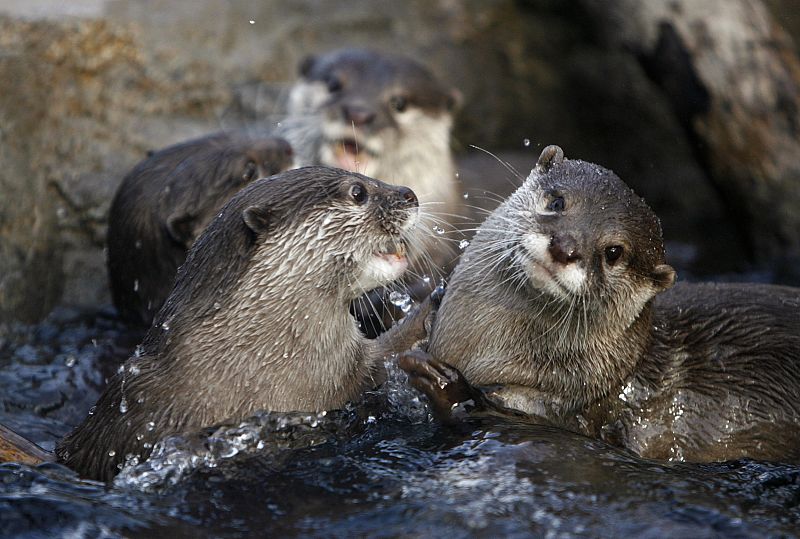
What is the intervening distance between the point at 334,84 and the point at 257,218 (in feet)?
6.37

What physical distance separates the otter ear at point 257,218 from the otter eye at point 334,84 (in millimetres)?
1908

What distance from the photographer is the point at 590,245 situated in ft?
10.4

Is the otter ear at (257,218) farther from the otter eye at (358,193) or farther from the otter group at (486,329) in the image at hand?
the otter eye at (358,193)

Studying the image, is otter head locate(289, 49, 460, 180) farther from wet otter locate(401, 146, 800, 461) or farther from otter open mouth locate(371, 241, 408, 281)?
otter open mouth locate(371, 241, 408, 281)

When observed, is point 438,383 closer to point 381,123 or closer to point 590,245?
point 590,245

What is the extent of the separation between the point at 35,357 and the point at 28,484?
154 centimetres

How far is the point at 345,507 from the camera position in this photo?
9.34 feet

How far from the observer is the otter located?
4.80 m

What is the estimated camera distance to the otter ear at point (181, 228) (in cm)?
404

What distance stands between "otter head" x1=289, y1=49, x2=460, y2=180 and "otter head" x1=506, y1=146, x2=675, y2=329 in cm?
151

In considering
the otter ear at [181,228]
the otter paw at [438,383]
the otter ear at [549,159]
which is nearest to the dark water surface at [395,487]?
the otter paw at [438,383]

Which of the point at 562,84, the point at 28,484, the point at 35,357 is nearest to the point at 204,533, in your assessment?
the point at 28,484

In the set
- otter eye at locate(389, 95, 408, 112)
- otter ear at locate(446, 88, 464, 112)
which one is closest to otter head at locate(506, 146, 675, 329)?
otter eye at locate(389, 95, 408, 112)

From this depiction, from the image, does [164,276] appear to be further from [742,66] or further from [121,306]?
[742,66]
